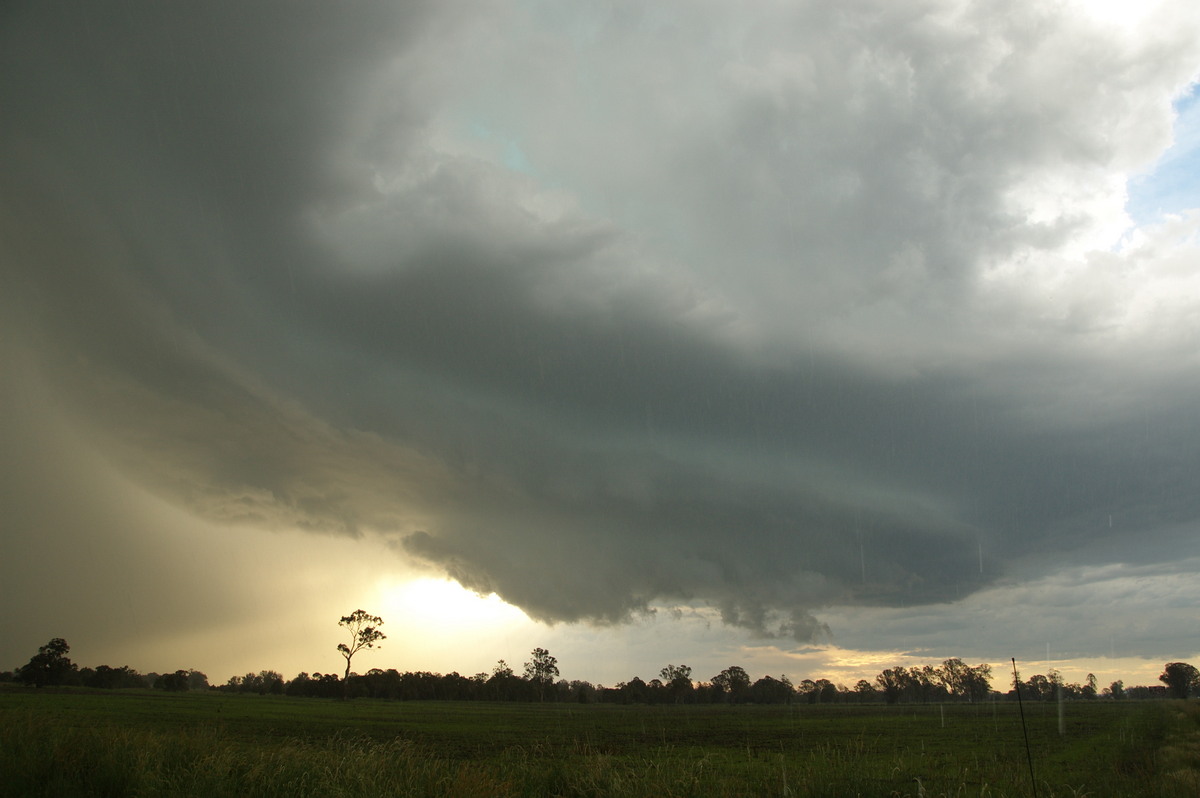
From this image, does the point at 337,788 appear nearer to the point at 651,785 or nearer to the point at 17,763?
the point at 651,785

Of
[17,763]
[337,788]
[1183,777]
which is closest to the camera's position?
[337,788]

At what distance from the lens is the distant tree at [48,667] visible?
12400cm

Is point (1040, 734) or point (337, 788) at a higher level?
point (337, 788)

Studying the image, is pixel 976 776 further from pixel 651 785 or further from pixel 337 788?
pixel 337 788

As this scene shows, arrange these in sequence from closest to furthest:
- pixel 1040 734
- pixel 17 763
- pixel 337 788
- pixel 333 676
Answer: pixel 337 788 → pixel 17 763 → pixel 1040 734 → pixel 333 676

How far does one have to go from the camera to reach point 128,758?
50.9 feet

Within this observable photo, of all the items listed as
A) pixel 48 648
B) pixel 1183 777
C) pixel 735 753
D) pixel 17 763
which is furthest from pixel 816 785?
pixel 48 648

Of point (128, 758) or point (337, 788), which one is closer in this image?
point (337, 788)

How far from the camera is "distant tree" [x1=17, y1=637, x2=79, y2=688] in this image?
12400 centimetres

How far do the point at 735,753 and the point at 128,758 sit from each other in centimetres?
3637

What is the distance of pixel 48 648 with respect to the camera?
126 m

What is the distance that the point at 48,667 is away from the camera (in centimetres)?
12488

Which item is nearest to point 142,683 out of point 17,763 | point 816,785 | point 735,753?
point 735,753

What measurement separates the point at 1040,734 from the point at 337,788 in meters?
73.6
